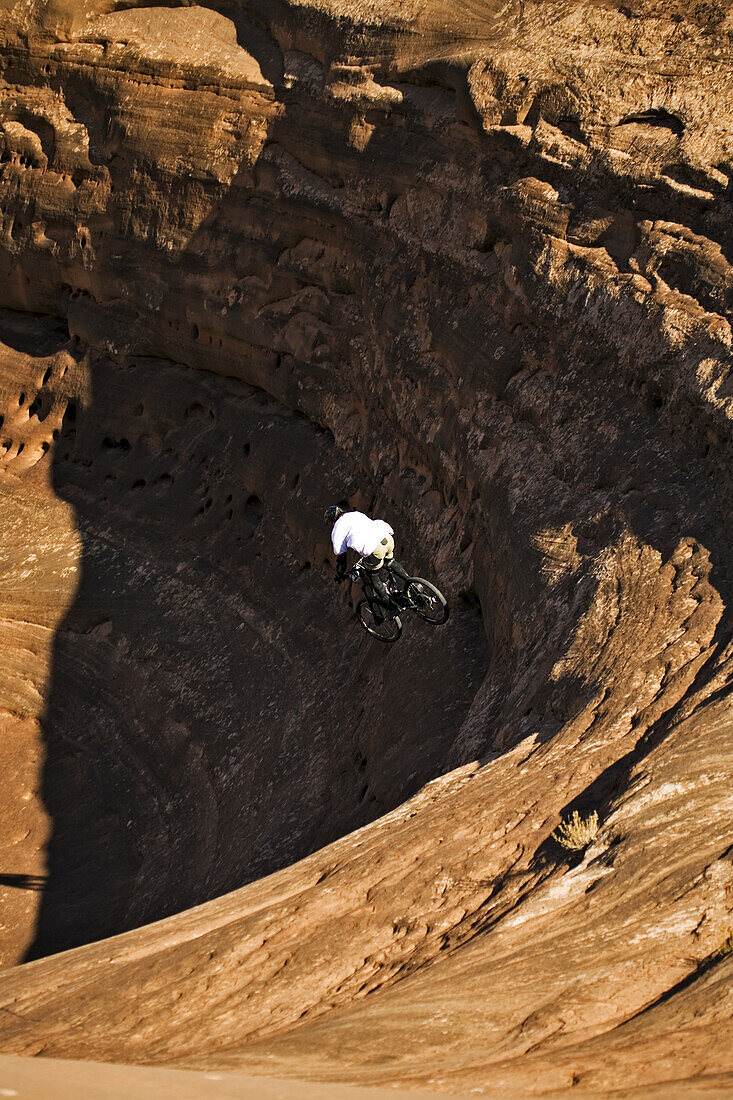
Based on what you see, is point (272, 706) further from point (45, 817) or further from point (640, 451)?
point (640, 451)

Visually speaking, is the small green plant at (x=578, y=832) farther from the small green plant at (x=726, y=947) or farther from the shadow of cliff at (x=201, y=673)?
the shadow of cliff at (x=201, y=673)

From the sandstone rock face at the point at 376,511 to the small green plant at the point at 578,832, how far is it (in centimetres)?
7

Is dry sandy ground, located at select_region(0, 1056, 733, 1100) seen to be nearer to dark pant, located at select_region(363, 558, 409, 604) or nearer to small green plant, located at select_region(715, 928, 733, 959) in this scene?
small green plant, located at select_region(715, 928, 733, 959)

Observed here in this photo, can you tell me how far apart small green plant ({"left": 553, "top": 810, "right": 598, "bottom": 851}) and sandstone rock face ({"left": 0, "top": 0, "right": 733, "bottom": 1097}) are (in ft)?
0.22

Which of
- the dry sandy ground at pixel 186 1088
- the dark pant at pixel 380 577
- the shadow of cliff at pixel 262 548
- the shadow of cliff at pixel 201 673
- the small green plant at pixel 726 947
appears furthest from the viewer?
the shadow of cliff at pixel 201 673

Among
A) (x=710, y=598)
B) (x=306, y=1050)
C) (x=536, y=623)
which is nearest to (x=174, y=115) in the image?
(x=536, y=623)

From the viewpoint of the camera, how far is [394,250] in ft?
59.1

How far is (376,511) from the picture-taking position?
18203 mm

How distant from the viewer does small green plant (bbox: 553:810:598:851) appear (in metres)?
7.57

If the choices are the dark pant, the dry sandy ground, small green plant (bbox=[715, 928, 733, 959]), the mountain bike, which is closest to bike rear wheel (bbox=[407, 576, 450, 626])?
the mountain bike

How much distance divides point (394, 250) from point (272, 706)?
22.1 feet

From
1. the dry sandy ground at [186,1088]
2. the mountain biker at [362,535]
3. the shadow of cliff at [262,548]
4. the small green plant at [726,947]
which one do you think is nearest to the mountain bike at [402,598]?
the mountain biker at [362,535]

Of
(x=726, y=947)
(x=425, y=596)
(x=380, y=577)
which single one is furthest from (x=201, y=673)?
(x=726, y=947)

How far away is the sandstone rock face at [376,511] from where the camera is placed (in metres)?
7.14
